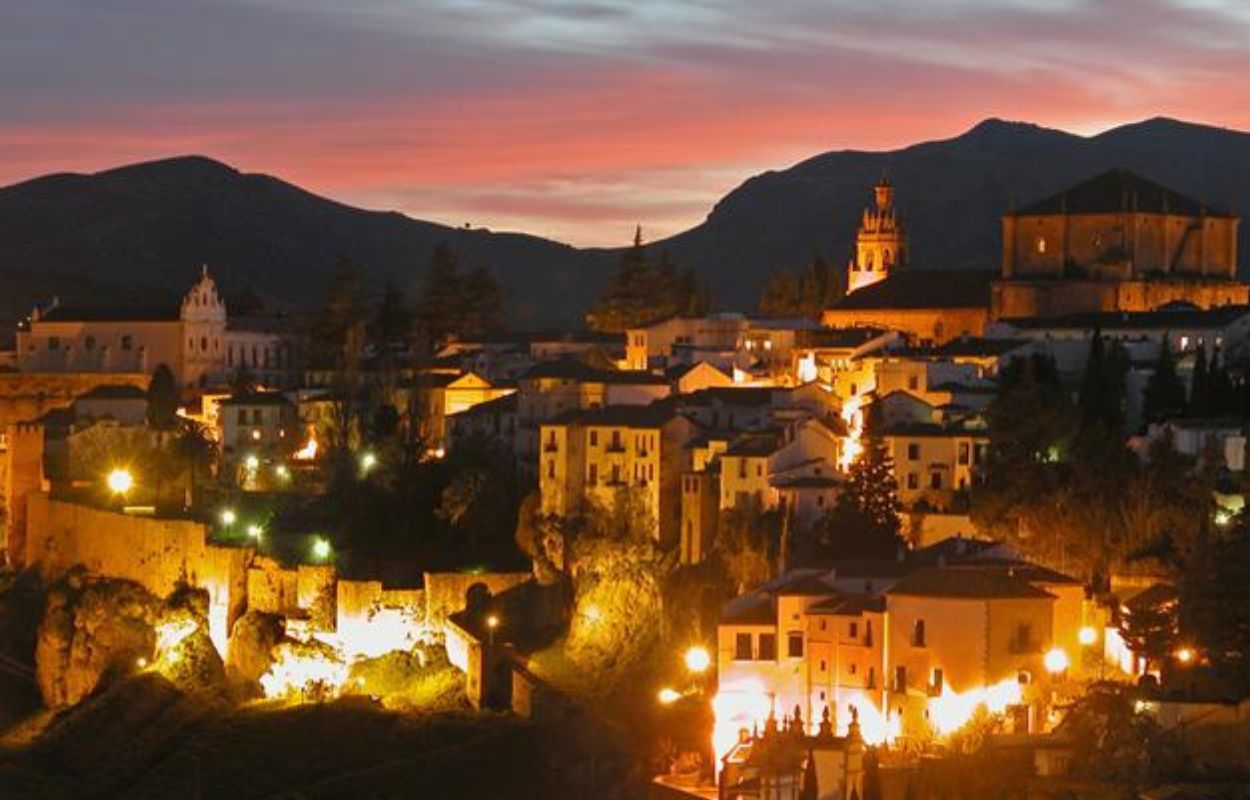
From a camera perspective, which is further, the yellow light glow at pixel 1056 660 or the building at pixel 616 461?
the building at pixel 616 461

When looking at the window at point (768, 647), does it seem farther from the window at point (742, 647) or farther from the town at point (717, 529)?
the window at point (742, 647)

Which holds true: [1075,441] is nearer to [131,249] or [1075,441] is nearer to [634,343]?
[634,343]

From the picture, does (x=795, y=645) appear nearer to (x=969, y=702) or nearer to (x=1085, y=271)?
(x=969, y=702)

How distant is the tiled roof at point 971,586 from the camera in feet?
135

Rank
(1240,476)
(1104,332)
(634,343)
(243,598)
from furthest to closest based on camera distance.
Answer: (634,343) < (1104,332) < (243,598) < (1240,476)

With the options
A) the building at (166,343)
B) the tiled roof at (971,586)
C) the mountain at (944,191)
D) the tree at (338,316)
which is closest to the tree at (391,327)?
the tree at (338,316)

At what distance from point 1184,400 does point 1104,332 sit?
6.54m

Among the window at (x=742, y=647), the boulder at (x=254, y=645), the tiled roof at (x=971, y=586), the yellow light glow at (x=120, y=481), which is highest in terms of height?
the tiled roof at (x=971, y=586)

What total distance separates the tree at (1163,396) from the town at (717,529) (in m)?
0.08

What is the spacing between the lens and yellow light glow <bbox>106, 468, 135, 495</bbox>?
62.6 metres

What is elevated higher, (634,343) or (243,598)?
(634,343)

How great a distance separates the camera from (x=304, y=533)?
57.1m

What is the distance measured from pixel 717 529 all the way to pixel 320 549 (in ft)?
32.9

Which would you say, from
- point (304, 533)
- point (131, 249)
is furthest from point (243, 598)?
point (131, 249)
